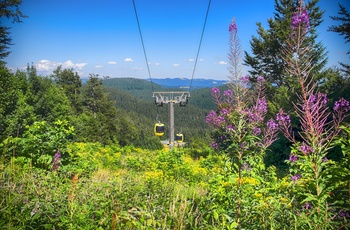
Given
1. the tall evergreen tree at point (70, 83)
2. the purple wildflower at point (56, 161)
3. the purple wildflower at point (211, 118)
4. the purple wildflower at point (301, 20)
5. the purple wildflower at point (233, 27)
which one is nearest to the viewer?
the purple wildflower at point (301, 20)

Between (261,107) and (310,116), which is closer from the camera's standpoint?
(310,116)

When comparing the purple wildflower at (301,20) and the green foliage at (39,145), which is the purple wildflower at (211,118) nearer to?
the purple wildflower at (301,20)

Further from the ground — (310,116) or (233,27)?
(233,27)

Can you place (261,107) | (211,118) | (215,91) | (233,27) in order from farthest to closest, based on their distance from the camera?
(211,118) → (215,91) → (261,107) → (233,27)

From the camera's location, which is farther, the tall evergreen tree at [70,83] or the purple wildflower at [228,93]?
the tall evergreen tree at [70,83]

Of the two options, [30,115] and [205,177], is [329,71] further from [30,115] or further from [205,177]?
[30,115]

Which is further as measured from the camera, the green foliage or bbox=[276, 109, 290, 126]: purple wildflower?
the green foliage

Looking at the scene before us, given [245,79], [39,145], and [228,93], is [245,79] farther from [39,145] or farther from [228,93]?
[39,145]

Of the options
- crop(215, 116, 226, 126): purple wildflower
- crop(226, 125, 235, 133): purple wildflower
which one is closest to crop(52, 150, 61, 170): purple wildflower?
crop(215, 116, 226, 126): purple wildflower

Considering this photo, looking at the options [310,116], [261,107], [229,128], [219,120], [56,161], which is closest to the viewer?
[310,116]

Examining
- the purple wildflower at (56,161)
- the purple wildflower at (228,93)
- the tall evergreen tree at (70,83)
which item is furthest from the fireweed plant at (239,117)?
the tall evergreen tree at (70,83)

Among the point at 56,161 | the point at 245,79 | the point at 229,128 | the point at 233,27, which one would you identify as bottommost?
the point at 56,161

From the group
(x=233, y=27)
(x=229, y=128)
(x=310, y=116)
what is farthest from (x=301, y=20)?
(x=229, y=128)

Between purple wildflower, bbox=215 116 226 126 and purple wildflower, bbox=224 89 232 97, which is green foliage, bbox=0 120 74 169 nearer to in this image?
purple wildflower, bbox=215 116 226 126
